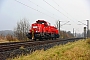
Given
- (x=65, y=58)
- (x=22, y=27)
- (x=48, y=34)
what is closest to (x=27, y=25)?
(x=22, y=27)

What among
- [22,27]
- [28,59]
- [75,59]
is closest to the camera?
[28,59]

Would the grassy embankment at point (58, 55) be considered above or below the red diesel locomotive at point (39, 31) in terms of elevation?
below

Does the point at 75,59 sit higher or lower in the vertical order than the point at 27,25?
lower

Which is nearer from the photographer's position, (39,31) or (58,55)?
(58,55)

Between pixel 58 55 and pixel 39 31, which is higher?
pixel 39 31

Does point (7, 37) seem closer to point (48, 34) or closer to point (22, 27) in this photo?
point (48, 34)

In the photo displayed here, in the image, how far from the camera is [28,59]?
980 cm

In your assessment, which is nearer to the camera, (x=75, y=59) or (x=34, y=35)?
(x=75, y=59)

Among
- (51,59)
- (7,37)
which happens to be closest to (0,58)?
(51,59)

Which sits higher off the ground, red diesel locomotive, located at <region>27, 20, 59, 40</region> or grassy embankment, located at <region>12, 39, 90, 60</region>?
red diesel locomotive, located at <region>27, 20, 59, 40</region>

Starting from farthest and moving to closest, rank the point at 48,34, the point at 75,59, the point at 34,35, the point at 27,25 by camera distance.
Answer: the point at 27,25, the point at 48,34, the point at 34,35, the point at 75,59

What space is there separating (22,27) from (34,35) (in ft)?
80.7

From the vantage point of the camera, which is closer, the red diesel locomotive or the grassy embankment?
the grassy embankment

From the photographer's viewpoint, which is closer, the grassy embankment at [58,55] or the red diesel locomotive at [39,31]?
the grassy embankment at [58,55]
